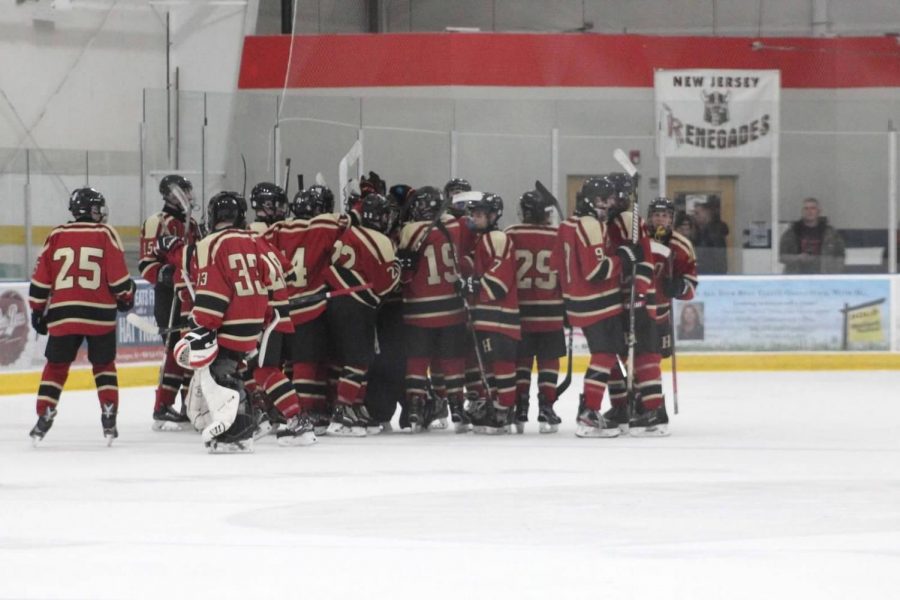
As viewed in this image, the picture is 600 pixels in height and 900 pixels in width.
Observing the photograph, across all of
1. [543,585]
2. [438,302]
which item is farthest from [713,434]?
[543,585]

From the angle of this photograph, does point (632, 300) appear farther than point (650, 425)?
No

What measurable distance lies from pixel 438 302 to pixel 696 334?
4.82 metres

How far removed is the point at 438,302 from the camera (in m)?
8.73

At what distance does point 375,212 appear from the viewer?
8617 mm

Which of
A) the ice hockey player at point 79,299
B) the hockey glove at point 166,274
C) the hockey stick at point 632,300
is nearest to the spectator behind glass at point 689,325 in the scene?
the hockey stick at point 632,300

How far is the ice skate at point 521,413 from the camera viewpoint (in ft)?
28.9

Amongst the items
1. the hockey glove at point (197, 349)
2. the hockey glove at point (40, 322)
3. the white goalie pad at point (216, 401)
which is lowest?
the white goalie pad at point (216, 401)

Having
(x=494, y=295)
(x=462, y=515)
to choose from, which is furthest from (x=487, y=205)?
(x=462, y=515)

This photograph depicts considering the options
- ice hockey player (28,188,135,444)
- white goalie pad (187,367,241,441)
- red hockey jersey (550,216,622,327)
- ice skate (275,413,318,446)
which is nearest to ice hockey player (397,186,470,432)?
Answer: red hockey jersey (550,216,622,327)

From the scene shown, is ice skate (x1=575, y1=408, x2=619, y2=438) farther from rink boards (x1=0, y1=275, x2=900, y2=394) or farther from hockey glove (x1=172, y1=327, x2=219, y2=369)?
rink boards (x1=0, y1=275, x2=900, y2=394)

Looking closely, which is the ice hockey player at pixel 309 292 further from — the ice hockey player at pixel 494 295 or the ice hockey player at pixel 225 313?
the ice hockey player at pixel 225 313

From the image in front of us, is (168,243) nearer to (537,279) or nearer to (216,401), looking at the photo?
(216,401)

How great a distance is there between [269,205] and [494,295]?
125 cm

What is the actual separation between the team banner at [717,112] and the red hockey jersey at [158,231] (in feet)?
18.0
